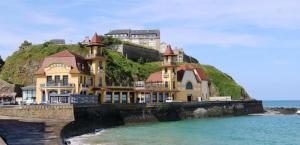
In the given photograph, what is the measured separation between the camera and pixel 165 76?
7700 cm

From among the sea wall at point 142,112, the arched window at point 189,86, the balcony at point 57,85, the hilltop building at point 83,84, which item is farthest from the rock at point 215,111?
the balcony at point 57,85

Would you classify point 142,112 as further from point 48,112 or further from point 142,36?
point 142,36

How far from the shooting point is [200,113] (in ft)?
245

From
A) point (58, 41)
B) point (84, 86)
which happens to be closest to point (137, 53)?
point (58, 41)

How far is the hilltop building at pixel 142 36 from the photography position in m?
121

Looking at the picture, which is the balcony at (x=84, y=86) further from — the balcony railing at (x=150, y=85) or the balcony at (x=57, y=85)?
the balcony railing at (x=150, y=85)

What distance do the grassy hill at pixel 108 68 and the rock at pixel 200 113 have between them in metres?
18.5

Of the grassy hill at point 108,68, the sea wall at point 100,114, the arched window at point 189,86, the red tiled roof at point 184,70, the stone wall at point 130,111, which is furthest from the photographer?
the grassy hill at point 108,68

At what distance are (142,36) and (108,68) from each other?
116ft

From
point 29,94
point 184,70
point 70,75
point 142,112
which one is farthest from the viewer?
point 184,70

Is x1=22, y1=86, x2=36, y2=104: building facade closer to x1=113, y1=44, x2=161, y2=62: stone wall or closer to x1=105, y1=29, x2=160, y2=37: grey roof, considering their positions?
x1=113, y1=44, x2=161, y2=62: stone wall

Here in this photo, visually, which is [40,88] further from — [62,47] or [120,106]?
[62,47]

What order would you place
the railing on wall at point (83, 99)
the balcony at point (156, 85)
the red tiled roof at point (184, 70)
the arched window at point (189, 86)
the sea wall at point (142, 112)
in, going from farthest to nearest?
1. the arched window at point (189, 86)
2. the red tiled roof at point (184, 70)
3. the balcony at point (156, 85)
4. the railing on wall at point (83, 99)
5. the sea wall at point (142, 112)

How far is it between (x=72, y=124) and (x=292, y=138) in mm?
22021
